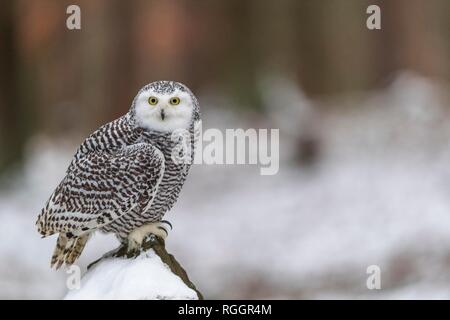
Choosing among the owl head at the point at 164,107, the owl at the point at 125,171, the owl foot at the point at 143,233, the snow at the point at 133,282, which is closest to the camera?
the snow at the point at 133,282

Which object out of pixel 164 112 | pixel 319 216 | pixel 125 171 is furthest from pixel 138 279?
pixel 319 216

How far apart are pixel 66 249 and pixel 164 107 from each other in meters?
0.95

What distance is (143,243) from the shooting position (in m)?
4.14

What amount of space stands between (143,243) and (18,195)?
21.2ft

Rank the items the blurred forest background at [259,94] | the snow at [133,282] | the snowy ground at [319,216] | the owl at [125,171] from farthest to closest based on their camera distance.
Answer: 1. the blurred forest background at [259,94]
2. the snowy ground at [319,216]
3. the owl at [125,171]
4. the snow at [133,282]

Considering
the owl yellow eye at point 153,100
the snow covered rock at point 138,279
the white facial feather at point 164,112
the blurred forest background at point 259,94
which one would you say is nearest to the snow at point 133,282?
the snow covered rock at point 138,279

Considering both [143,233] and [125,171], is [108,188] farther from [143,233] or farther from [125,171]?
[143,233]

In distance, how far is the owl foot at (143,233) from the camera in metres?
4.14

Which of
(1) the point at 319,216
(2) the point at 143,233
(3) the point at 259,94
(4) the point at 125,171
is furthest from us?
(3) the point at 259,94

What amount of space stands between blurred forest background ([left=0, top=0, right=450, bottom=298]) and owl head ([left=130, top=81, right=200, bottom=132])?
4880mm

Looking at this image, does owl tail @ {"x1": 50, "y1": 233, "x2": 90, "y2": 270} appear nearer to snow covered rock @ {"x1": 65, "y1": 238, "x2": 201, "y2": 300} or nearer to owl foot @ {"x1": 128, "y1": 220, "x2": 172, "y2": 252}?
snow covered rock @ {"x1": 65, "y1": 238, "x2": 201, "y2": 300}

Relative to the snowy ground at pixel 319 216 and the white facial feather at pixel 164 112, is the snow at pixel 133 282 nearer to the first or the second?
the white facial feather at pixel 164 112

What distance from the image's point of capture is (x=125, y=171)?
4.04 m

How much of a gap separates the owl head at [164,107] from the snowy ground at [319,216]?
3.83 m
